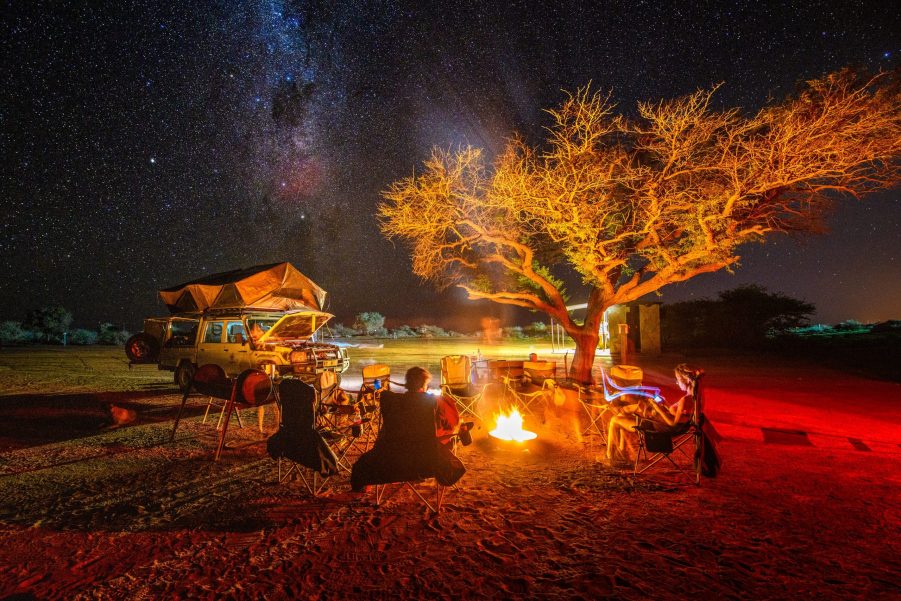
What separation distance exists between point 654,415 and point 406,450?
3.10 m

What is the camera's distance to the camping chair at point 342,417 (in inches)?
218

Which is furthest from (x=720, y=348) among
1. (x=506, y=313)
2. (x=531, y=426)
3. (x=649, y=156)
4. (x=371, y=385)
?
(x=506, y=313)

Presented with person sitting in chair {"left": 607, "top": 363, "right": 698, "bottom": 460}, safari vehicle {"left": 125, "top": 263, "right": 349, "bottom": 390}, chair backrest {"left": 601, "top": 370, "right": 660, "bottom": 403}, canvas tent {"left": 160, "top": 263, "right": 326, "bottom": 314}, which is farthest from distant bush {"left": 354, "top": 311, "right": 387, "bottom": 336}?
person sitting in chair {"left": 607, "top": 363, "right": 698, "bottom": 460}

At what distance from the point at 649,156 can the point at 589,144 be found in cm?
194

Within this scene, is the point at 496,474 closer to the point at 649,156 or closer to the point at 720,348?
the point at 649,156

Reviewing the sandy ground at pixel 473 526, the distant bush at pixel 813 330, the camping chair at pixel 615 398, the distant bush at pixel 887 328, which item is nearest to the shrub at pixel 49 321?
the sandy ground at pixel 473 526

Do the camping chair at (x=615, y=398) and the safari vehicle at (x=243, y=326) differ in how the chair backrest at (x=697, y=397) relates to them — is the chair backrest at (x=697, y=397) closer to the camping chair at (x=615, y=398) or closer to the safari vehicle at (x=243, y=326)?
the camping chair at (x=615, y=398)

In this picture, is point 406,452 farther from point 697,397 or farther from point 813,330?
point 813,330

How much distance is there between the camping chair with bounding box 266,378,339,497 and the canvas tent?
647cm

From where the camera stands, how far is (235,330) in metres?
10.8

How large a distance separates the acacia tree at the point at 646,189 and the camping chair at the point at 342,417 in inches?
221

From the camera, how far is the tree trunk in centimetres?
1102

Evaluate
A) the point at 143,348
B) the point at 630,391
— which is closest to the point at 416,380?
the point at 630,391

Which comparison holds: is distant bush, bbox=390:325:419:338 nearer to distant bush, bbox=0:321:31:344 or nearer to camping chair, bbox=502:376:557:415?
distant bush, bbox=0:321:31:344
